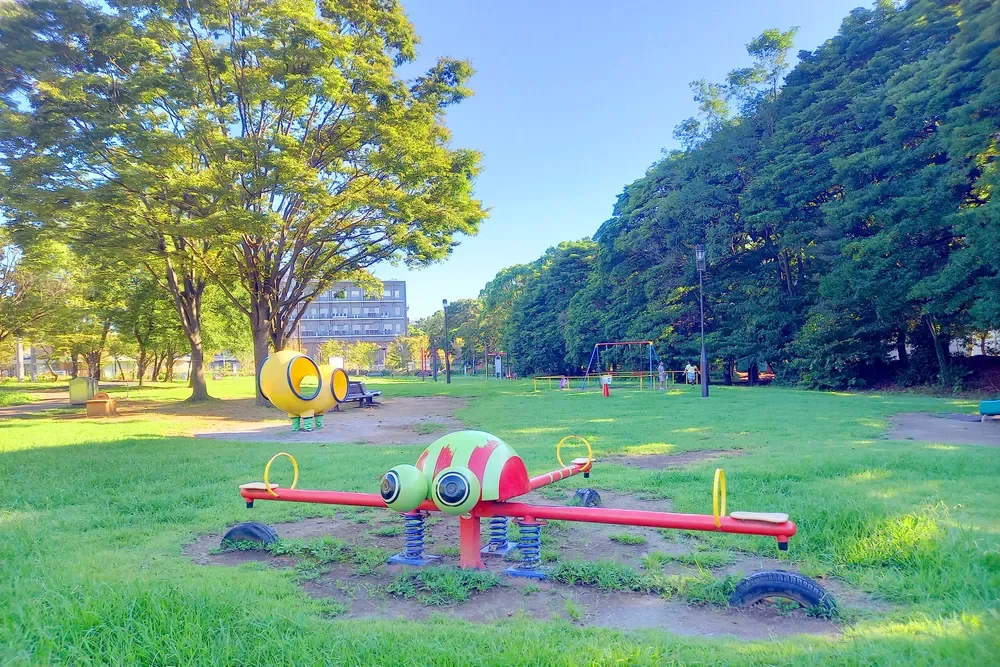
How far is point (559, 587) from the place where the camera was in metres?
4.46

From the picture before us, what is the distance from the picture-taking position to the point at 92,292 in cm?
3325

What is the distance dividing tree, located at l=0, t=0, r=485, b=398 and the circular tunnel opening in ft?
41.8

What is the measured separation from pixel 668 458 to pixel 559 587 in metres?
5.59

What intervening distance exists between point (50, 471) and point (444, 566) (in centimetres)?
715

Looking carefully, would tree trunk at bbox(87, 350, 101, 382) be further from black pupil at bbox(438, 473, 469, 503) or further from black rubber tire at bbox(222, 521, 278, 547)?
black pupil at bbox(438, 473, 469, 503)

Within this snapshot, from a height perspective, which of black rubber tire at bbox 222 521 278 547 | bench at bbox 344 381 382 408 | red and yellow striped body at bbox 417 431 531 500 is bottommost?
black rubber tire at bbox 222 521 278 547

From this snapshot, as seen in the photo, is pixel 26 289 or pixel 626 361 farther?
pixel 626 361

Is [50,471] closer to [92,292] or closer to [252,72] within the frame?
[252,72]

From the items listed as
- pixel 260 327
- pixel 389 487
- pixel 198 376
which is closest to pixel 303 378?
pixel 389 487

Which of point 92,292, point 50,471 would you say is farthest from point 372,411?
point 92,292

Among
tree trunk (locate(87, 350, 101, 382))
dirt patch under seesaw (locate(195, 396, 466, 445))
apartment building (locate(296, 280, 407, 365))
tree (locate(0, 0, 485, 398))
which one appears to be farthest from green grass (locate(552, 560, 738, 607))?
apartment building (locate(296, 280, 407, 365))

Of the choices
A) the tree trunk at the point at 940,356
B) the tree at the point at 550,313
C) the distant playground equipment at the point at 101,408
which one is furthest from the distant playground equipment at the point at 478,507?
the tree at the point at 550,313

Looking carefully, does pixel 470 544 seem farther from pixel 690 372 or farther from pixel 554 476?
pixel 690 372

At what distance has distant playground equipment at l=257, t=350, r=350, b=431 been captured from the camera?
5.74m
